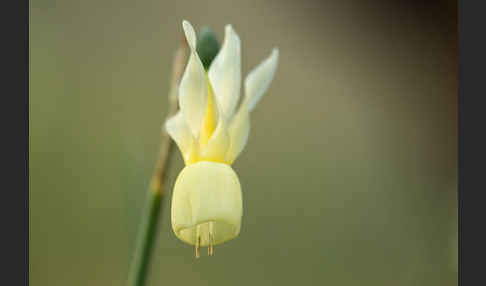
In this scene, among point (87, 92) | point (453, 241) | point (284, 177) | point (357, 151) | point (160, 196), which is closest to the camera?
point (160, 196)

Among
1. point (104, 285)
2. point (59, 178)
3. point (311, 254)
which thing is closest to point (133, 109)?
point (59, 178)

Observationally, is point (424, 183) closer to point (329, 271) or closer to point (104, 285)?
point (329, 271)

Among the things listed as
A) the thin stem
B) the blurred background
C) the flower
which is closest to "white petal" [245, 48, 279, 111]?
the flower

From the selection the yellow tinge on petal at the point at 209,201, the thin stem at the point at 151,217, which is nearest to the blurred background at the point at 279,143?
the thin stem at the point at 151,217

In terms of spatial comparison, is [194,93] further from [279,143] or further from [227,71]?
[279,143]

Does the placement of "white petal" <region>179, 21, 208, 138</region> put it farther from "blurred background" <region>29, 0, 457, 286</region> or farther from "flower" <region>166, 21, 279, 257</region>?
"blurred background" <region>29, 0, 457, 286</region>
